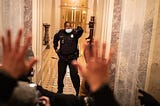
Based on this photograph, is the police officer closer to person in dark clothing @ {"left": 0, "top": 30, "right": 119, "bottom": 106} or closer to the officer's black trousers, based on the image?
the officer's black trousers

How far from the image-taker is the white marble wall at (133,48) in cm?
381

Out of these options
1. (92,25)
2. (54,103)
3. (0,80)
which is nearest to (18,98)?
(0,80)

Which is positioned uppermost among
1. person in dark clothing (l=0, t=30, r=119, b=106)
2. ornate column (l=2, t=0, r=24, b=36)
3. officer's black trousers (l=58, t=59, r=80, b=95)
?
ornate column (l=2, t=0, r=24, b=36)

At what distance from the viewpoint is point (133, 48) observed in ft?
13.0

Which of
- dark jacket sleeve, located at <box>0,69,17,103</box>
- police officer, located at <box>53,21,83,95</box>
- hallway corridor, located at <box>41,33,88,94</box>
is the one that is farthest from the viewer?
hallway corridor, located at <box>41,33,88,94</box>

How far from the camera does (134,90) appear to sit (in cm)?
411

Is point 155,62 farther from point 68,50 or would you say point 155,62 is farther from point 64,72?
point 64,72

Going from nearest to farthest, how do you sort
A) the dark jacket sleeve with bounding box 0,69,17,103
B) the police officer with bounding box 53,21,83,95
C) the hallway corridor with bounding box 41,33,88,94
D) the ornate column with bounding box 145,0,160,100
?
the dark jacket sleeve with bounding box 0,69,17,103 → the ornate column with bounding box 145,0,160,100 → the police officer with bounding box 53,21,83,95 → the hallway corridor with bounding box 41,33,88,94

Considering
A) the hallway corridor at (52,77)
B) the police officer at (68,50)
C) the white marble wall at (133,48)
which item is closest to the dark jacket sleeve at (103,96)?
the white marble wall at (133,48)

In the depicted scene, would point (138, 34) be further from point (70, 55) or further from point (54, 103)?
point (54, 103)

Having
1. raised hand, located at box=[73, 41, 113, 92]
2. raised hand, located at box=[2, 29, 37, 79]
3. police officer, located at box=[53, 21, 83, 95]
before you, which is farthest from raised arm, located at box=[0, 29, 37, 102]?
police officer, located at box=[53, 21, 83, 95]

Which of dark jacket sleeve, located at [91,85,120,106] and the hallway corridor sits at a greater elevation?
dark jacket sleeve, located at [91,85,120,106]

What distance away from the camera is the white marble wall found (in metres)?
3.81

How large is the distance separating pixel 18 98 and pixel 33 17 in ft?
10.3
